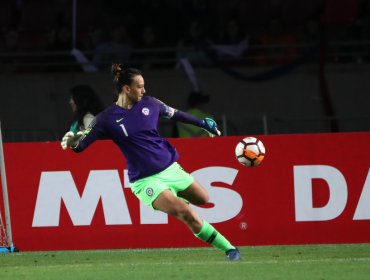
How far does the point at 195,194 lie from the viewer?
446 inches

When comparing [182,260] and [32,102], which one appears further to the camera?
[32,102]

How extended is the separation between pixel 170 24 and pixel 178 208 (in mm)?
9026

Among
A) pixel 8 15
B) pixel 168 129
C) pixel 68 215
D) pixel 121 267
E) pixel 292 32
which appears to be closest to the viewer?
pixel 121 267

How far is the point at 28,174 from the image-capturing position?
13836 mm

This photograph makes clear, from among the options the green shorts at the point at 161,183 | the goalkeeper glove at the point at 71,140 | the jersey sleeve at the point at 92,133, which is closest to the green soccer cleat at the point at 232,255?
the green shorts at the point at 161,183

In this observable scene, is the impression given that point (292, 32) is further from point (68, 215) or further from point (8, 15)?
point (68, 215)

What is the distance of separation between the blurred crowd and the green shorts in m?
7.75

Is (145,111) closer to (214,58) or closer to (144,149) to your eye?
(144,149)

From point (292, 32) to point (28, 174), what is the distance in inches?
280

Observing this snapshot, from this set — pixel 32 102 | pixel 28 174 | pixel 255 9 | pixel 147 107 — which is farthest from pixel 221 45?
pixel 147 107

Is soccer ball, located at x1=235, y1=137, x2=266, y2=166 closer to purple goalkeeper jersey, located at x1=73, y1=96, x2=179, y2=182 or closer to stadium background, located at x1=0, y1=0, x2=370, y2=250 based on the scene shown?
purple goalkeeper jersey, located at x1=73, y1=96, x2=179, y2=182

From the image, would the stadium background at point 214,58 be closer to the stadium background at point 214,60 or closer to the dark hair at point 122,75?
the stadium background at point 214,60

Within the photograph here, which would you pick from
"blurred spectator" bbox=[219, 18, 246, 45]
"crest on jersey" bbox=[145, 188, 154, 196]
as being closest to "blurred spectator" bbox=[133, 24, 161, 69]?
"blurred spectator" bbox=[219, 18, 246, 45]

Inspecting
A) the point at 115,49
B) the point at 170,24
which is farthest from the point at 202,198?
the point at 170,24
